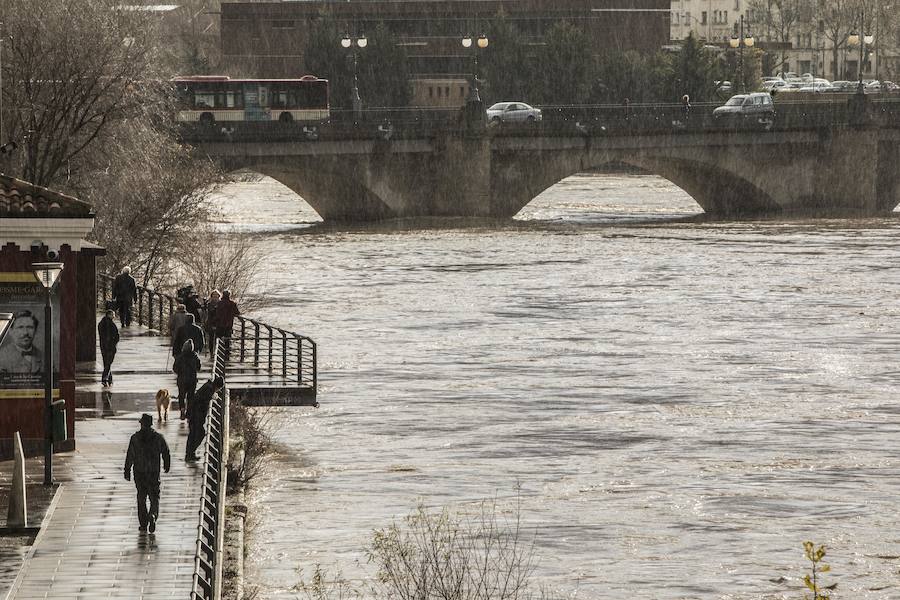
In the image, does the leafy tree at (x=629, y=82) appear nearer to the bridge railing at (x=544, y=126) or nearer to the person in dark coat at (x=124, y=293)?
the bridge railing at (x=544, y=126)

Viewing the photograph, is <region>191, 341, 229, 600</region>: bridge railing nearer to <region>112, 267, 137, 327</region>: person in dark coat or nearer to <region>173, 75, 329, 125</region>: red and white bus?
<region>112, 267, 137, 327</region>: person in dark coat

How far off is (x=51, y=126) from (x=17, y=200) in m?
19.5

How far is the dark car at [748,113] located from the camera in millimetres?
84281

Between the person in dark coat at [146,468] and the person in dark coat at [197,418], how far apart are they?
3.03m

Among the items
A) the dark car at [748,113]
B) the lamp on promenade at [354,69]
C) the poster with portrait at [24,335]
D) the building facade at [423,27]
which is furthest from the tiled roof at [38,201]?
the building facade at [423,27]

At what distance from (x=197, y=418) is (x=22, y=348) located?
2410 millimetres

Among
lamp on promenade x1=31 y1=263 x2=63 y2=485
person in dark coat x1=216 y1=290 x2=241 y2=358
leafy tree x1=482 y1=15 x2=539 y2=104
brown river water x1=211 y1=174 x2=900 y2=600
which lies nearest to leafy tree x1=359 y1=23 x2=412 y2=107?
leafy tree x1=482 y1=15 x2=539 y2=104

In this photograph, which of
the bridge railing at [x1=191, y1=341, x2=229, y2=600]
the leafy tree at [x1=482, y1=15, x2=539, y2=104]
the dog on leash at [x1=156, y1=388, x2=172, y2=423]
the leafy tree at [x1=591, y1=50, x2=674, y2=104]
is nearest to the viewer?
the bridge railing at [x1=191, y1=341, x2=229, y2=600]

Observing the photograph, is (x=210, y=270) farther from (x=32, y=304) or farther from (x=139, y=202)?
(x=32, y=304)

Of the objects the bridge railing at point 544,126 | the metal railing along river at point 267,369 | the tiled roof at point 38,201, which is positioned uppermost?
the tiled roof at point 38,201

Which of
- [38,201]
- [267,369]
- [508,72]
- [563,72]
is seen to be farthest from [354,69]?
[38,201]

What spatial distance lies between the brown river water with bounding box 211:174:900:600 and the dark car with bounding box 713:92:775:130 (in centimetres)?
1937

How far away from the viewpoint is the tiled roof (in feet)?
76.4

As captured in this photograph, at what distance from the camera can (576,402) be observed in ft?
115
